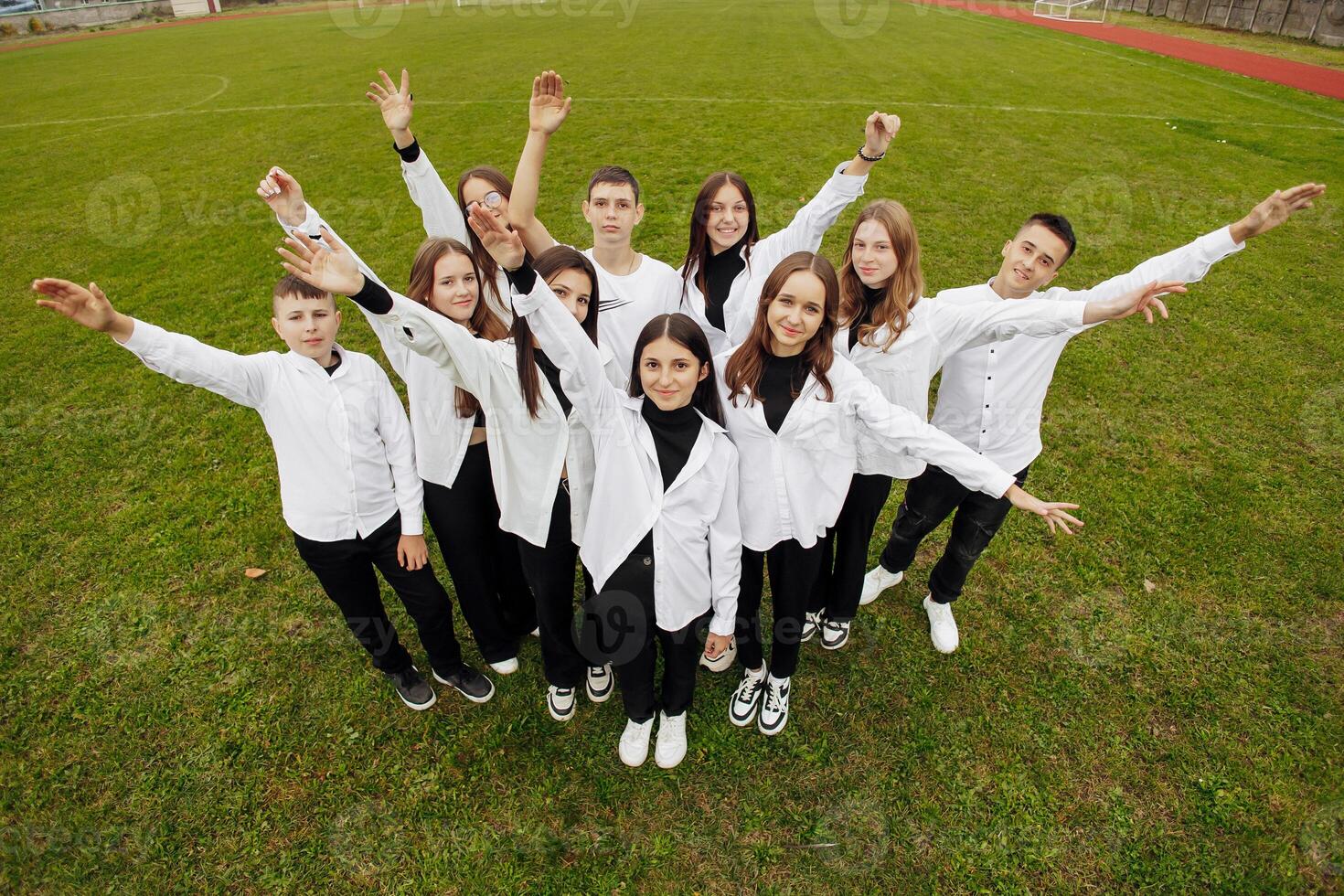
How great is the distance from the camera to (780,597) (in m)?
3.07

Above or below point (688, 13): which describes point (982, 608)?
below

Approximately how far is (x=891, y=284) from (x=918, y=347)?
29 centimetres

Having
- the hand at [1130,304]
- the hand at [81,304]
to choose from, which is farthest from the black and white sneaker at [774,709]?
the hand at [81,304]

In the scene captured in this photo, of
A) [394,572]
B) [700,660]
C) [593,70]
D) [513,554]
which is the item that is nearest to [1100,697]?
[700,660]

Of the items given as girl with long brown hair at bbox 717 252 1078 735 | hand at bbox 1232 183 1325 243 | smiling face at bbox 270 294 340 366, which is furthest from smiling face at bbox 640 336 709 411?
hand at bbox 1232 183 1325 243

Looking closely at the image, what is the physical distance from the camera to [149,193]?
407 inches

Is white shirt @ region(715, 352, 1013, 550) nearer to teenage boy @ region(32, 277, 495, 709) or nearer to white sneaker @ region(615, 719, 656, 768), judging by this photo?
white sneaker @ region(615, 719, 656, 768)

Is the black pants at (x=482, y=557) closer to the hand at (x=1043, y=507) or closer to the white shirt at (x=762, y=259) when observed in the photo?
the white shirt at (x=762, y=259)

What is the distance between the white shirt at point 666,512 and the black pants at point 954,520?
1.22 metres

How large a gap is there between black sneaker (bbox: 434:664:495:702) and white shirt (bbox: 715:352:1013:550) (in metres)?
1.57

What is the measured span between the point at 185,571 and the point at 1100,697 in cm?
522

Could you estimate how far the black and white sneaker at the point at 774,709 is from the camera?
10.6 ft

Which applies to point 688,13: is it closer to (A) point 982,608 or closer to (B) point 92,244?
(B) point 92,244

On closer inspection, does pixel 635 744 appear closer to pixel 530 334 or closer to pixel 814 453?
pixel 814 453
